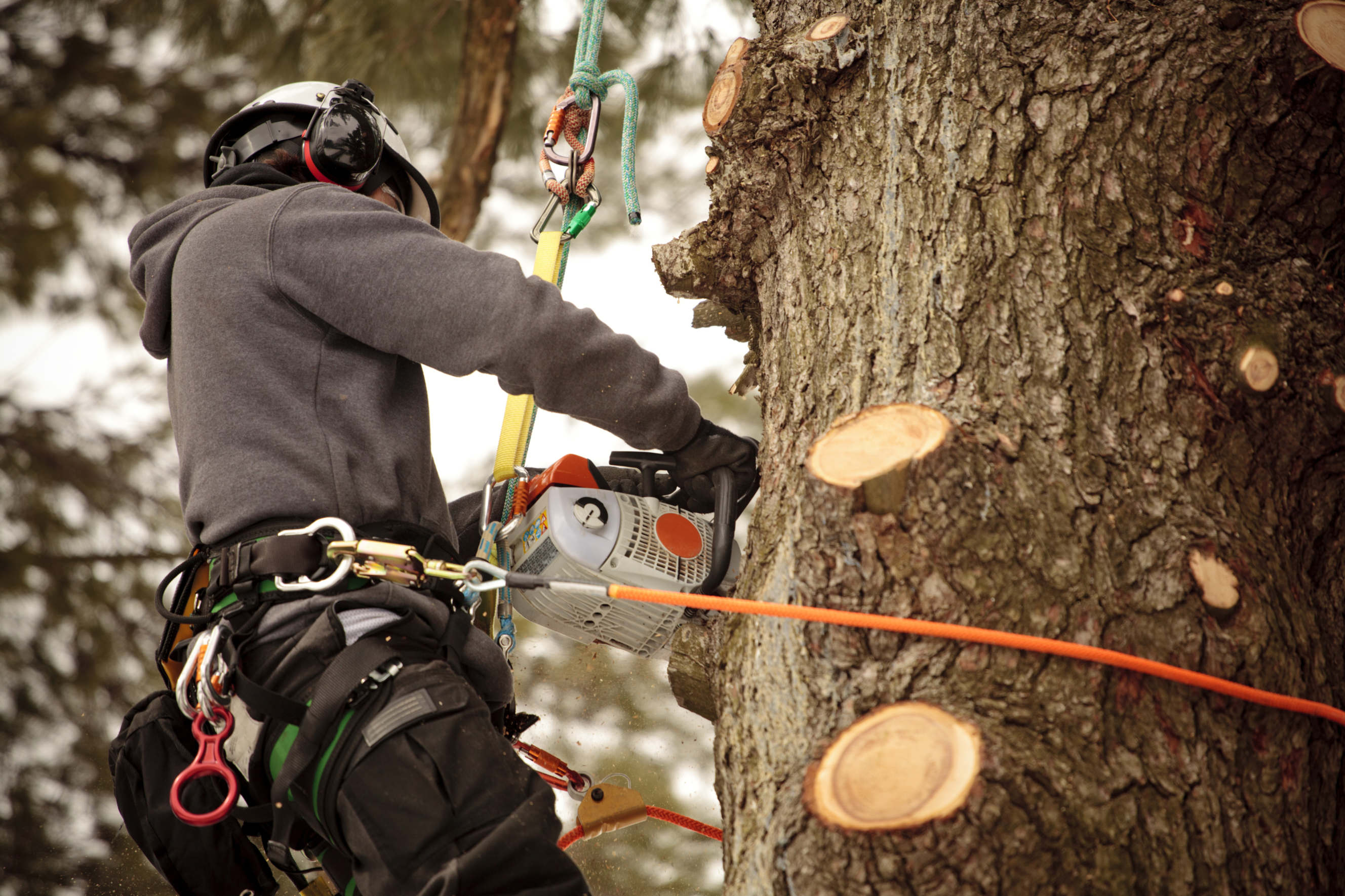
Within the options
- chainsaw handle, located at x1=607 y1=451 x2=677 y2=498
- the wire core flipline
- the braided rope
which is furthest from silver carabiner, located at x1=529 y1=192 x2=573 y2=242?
the wire core flipline

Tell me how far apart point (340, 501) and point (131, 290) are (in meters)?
2.31

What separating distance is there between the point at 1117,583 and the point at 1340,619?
396mm

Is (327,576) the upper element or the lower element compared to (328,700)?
upper

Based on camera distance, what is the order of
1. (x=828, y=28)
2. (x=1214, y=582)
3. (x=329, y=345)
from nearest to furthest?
A: (x=1214, y=582)
(x=329, y=345)
(x=828, y=28)

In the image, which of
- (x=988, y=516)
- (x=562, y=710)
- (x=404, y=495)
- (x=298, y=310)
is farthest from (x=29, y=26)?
(x=988, y=516)

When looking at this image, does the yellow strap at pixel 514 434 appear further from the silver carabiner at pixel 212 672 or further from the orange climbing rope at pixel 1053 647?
the orange climbing rope at pixel 1053 647

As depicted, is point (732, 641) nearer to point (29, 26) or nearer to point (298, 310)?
point (298, 310)

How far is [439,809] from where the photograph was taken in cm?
113

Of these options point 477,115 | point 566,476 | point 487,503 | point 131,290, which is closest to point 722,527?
point 566,476

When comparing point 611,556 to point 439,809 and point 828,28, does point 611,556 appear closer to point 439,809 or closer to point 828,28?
point 439,809

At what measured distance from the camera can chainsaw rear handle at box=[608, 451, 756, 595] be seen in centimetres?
162

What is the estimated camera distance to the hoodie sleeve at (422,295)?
136cm

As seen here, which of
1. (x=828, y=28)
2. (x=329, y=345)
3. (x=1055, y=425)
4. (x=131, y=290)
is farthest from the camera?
(x=131, y=290)

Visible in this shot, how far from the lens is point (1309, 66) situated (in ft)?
4.37
